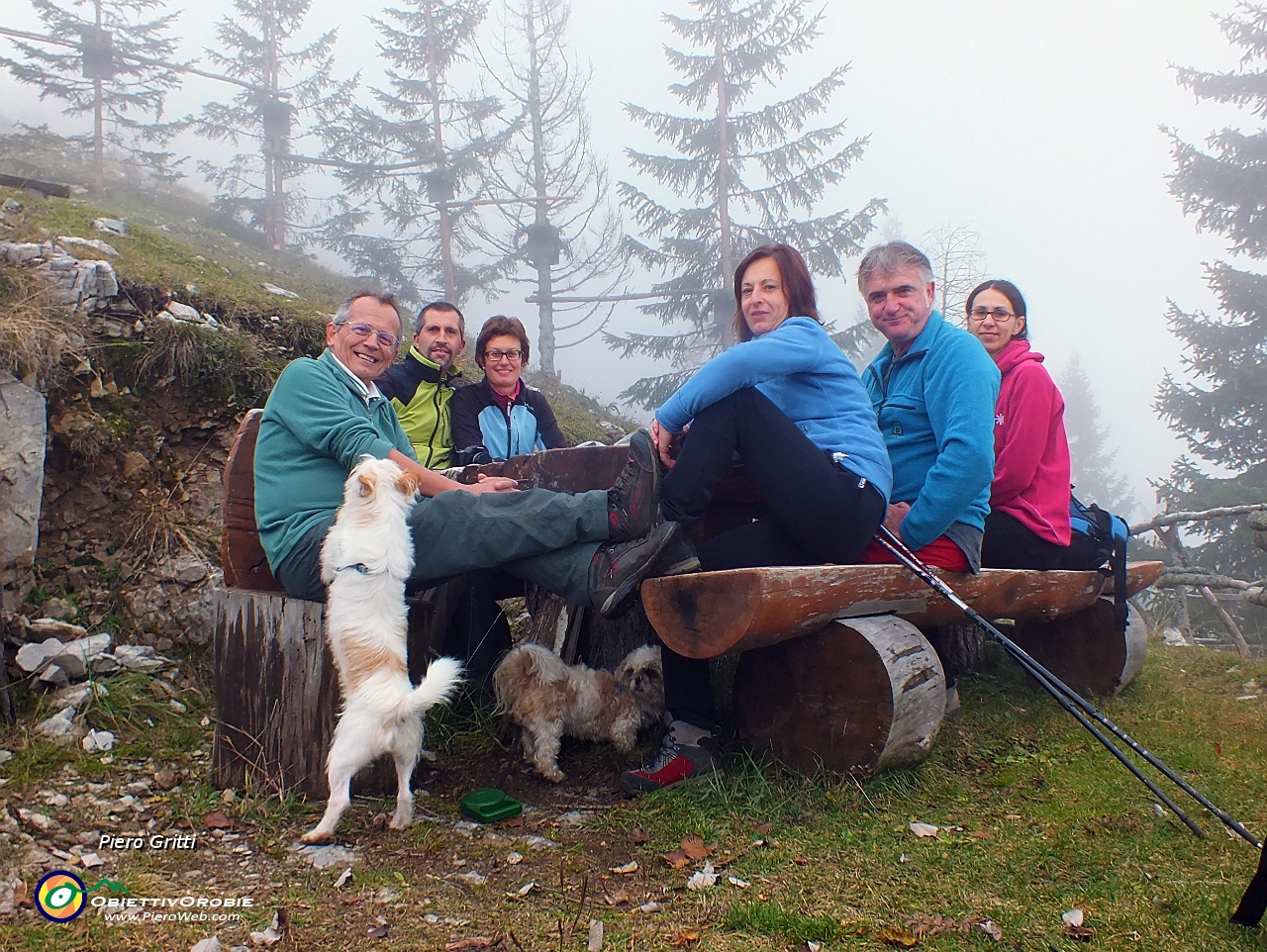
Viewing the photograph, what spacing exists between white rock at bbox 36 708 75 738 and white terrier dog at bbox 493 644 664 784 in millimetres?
1950

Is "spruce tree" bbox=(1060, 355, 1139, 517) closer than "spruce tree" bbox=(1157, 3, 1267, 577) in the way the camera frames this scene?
No

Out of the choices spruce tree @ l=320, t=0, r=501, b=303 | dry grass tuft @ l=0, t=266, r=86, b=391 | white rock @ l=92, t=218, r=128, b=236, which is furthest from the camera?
spruce tree @ l=320, t=0, r=501, b=303

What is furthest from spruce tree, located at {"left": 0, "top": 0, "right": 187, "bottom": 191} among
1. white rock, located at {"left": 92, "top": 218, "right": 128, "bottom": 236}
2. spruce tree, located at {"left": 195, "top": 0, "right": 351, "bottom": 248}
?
white rock, located at {"left": 92, "top": 218, "right": 128, "bottom": 236}

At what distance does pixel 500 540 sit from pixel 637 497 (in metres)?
0.64

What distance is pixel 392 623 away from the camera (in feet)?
9.72

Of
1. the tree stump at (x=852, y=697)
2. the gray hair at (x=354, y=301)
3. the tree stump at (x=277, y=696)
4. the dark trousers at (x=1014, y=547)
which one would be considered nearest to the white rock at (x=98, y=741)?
the tree stump at (x=277, y=696)

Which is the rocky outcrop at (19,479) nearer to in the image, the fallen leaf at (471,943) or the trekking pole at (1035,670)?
the fallen leaf at (471,943)

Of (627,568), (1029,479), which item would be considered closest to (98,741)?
(627,568)

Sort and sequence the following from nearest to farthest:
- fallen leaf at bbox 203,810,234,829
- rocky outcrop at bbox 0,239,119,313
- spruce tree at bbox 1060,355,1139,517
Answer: fallen leaf at bbox 203,810,234,829, rocky outcrop at bbox 0,239,119,313, spruce tree at bbox 1060,355,1139,517

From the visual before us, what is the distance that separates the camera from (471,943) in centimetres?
215

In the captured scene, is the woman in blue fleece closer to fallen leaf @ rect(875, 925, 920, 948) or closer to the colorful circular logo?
fallen leaf @ rect(875, 925, 920, 948)

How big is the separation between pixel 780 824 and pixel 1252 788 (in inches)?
86.2

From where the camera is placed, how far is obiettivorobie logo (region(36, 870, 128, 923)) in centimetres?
224

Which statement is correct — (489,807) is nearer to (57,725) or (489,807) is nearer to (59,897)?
(59,897)
